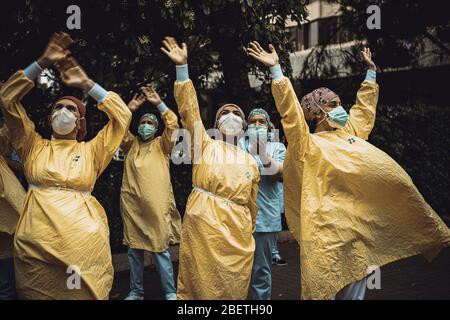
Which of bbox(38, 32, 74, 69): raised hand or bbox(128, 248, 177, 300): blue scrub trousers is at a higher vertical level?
bbox(38, 32, 74, 69): raised hand

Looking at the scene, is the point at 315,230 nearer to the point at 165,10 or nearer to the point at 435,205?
the point at 165,10

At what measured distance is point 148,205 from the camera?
6.10m

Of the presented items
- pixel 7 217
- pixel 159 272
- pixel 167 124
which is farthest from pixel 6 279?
pixel 167 124

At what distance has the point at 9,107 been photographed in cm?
423

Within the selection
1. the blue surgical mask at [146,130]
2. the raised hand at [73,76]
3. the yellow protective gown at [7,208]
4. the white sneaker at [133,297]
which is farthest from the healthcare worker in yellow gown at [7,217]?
the blue surgical mask at [146,130]

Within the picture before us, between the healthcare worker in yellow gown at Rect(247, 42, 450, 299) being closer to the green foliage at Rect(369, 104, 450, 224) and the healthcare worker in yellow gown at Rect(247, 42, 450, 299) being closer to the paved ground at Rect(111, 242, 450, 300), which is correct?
the paved ground at Rect(111, 242, 450, 300)

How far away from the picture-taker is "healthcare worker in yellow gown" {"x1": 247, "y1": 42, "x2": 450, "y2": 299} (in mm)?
4324

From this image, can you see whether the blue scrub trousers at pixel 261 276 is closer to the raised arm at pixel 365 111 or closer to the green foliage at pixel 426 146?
the raised arm at pixel 365 111

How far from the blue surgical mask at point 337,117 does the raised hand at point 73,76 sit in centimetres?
192

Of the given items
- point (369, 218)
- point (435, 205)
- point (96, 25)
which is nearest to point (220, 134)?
point (369, 218)

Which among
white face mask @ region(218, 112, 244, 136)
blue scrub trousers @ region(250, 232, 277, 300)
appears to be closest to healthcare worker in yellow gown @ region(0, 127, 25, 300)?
white face mask @ region(218, 112, 244, 136)

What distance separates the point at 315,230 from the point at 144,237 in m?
2.35

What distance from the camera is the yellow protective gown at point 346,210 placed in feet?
14.2

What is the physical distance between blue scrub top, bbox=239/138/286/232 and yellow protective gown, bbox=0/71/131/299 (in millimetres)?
1660
